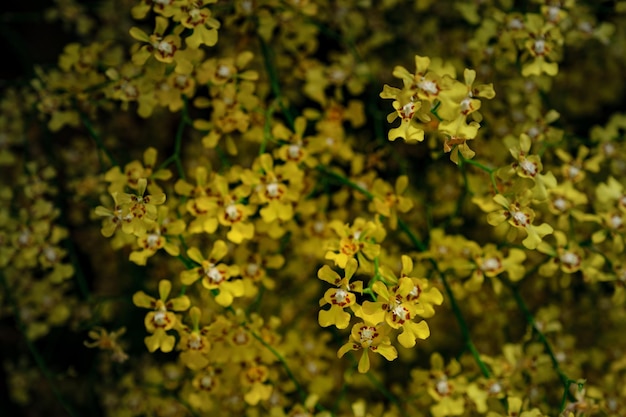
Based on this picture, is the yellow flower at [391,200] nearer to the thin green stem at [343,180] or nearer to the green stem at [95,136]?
the thin green stem at [343,180]

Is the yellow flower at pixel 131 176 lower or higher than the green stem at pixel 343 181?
higher

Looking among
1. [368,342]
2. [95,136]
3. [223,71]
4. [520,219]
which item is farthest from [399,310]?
[95,136]

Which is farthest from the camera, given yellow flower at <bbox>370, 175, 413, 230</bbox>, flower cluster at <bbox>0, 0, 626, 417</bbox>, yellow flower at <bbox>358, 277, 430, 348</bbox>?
yellow flower at <bbox>370, 175, 413, 230</bbox>

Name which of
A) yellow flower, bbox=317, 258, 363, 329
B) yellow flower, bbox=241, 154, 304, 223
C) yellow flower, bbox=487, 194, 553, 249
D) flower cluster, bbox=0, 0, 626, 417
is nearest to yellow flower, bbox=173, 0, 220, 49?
flower cluster, bbox=0, 0, 626, 417

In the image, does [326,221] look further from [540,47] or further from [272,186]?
[540,47]

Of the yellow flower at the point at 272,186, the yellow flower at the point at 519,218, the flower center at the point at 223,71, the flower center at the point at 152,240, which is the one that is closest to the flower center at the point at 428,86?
the yellow flower at the point at 519,218

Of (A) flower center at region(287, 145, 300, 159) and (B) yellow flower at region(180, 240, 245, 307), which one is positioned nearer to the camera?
(B) yellow flower at region(180, 240, 245, 307)

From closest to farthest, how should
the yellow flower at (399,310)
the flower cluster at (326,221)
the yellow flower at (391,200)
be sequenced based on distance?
the yellow flower at (399,310), the flower cluster at (326,221), the yellow flower at (391,200)

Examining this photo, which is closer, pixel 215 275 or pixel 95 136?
pixel 215 275

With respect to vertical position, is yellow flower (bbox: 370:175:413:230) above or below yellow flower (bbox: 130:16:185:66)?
below

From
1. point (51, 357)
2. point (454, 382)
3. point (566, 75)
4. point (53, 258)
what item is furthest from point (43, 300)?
point (566, 75)

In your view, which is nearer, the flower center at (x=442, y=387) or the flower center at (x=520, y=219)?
the flower center at (x=520, y=219)

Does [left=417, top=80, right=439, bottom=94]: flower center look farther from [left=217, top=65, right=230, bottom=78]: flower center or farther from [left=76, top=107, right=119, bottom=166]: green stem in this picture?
[left=76, top=107, right=119, bottom=166]: green stem
